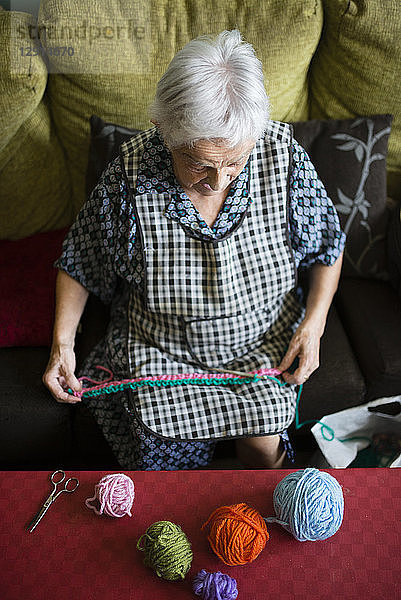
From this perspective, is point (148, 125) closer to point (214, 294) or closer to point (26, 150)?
point (26, 150)

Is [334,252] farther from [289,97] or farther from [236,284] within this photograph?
[289,97]

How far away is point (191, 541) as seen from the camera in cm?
104

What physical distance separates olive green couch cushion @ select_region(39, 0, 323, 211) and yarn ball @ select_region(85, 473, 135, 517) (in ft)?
A: 3.42

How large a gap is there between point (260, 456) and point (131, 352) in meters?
0.44

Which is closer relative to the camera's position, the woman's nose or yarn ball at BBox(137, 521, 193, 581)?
yarn ball at BBox(137, 521, 193, 581)

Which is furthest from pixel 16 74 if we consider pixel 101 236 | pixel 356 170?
pixel 356 170

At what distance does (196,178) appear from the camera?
1.16 metres

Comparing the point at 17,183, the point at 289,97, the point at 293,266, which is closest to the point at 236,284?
the point at 293,266

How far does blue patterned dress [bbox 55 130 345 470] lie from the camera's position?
4.17 ft

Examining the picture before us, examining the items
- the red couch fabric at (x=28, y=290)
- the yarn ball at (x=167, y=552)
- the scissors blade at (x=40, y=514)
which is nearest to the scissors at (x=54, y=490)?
the scissors blade at (x=40, y=514)

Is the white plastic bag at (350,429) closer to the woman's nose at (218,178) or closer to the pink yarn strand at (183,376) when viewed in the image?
the pink yarn strand at (183,376)

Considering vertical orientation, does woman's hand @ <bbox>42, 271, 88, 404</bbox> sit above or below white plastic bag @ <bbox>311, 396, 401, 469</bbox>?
above

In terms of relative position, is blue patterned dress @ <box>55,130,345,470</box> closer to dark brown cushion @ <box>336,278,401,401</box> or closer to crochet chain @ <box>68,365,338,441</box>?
crochet chain @ <box>68,365,338,441</box>

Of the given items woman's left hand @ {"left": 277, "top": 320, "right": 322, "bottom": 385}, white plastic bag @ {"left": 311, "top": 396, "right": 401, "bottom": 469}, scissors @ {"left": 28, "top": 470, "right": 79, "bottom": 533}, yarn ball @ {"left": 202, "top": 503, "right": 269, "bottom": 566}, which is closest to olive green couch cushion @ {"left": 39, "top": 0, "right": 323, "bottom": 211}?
woman's left hand @ {"left": 277, "top": 320, "right": 322, "bottom": 385}
